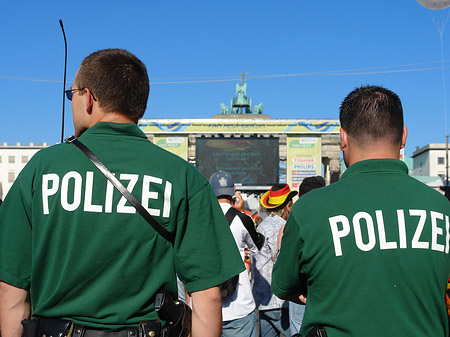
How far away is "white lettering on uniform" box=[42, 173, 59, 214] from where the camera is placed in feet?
7.50

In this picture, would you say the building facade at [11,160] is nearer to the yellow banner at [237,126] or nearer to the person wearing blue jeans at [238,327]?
the yellow banner at [237,126]

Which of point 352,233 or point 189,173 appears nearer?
point 352,233

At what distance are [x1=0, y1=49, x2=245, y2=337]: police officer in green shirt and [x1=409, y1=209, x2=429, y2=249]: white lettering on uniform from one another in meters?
0.78

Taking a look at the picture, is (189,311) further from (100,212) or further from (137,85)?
(137,85)

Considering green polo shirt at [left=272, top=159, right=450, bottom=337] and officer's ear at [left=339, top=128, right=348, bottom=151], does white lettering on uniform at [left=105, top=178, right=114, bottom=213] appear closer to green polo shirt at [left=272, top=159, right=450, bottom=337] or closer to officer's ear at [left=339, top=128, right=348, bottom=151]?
green polo shirt at [left=272, top=159, right=450, bottom=337]

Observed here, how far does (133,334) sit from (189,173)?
0.74 m

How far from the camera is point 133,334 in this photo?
218 cm

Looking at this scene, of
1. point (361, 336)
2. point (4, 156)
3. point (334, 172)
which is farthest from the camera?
point (4, 156)

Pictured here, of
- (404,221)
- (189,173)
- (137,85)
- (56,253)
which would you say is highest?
(137,85)

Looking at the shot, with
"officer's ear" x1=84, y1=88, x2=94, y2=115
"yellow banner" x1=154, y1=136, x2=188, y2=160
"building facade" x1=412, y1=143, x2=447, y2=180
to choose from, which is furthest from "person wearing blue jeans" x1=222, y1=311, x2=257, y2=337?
"building facade" x1=412, y1=143, x2=447, y2=180

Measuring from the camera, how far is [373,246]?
7.20 feet

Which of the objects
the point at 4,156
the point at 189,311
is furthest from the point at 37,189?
the point at 4,156

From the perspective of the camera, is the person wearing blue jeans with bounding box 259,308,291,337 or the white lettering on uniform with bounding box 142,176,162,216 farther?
the person wearing blue jeans with bounding box 259,308,291,337

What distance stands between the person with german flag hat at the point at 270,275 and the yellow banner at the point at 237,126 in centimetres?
4443
